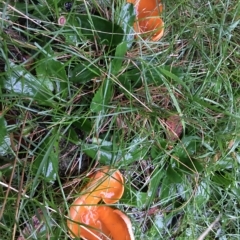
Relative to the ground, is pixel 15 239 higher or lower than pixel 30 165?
lower

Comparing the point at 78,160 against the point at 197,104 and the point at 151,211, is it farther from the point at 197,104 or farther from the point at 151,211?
the point at 197,104

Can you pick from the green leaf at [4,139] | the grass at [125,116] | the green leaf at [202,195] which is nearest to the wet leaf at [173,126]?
the grass at [125,116]

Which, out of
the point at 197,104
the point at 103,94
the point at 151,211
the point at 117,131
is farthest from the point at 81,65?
the point at 151,211

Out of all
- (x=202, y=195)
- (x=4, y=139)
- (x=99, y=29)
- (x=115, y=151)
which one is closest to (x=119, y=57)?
(x=99, y=29)

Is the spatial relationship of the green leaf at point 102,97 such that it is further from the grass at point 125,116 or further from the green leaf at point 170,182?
the green leaf at point 170,182

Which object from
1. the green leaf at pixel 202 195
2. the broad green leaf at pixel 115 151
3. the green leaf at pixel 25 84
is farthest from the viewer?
the green leaf at pixel 202 195
